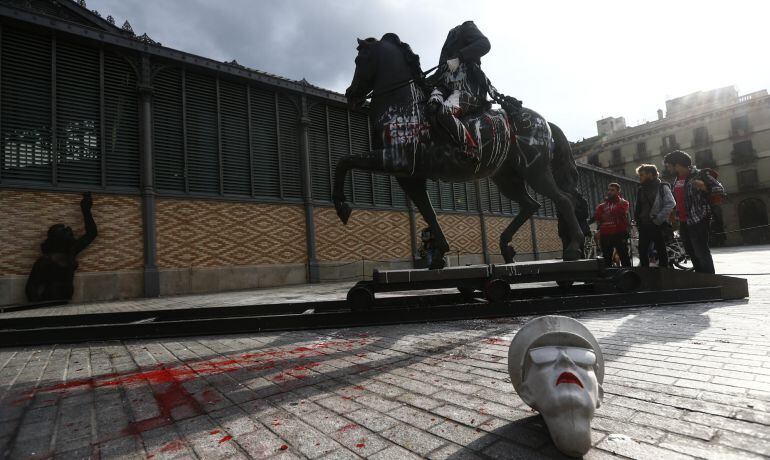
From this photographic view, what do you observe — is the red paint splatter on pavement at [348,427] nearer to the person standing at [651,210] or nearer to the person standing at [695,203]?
the person standing at [695,203]

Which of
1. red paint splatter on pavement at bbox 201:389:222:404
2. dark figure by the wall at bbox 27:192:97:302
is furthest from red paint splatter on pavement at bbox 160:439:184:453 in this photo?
dark figure by the wall at bbox 27:192:97:302

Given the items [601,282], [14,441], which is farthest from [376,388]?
[601,282]

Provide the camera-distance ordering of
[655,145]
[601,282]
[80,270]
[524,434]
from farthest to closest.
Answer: [655,145], [80,270], [601,282], [524,434]

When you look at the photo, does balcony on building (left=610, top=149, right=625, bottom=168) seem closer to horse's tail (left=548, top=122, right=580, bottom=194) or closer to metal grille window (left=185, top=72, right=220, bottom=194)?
metal grille window (left=185, top=72, right=220, bottom=194)

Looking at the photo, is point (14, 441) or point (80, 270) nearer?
point (14, 441)

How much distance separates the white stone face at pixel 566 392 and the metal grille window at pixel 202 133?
41.0 feet

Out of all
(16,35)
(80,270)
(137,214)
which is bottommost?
(80,270)

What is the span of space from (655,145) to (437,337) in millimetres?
53151

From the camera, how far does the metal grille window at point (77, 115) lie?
10.1 meters

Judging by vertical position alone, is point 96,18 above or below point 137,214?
above

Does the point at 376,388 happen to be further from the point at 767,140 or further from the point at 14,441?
the point at 767,140

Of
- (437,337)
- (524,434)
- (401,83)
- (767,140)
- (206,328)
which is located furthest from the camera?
(767,140)

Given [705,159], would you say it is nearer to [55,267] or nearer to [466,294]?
[466,294]

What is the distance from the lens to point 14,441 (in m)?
1.59
